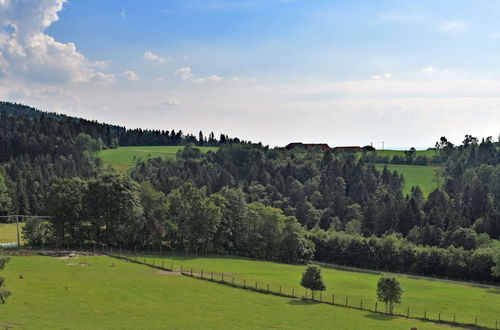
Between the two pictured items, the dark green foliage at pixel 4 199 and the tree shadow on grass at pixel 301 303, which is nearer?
the tree shadow on grass at pixel 301 303

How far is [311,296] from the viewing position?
7800cm

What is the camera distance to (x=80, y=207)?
10944cm

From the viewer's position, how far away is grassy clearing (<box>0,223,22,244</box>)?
122m

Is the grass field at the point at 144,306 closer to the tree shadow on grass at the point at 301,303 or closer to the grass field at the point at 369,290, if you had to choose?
the tree shadow on grass at the point at 301,303

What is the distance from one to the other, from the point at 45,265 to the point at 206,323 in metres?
41.5

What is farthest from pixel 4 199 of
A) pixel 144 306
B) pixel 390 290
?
pixel 390 290

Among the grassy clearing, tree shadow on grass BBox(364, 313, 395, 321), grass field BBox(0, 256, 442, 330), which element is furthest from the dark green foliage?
tree shadow on grass BBox(364, 313, 395, 321)

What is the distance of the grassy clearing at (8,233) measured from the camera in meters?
122

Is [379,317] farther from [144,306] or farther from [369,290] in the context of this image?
[144,306]

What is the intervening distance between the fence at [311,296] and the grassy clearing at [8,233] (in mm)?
37078

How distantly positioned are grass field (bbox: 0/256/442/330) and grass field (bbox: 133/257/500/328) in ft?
26.5

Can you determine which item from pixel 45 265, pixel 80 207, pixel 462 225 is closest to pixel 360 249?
pixel 462 225

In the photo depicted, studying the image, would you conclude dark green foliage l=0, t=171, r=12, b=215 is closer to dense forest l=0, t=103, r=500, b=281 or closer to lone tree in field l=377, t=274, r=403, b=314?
dense forest l=0, t=103, r=500, b=281

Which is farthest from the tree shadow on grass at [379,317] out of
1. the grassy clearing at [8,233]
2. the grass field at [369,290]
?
Answer: the grassy clearing at [8,233]
